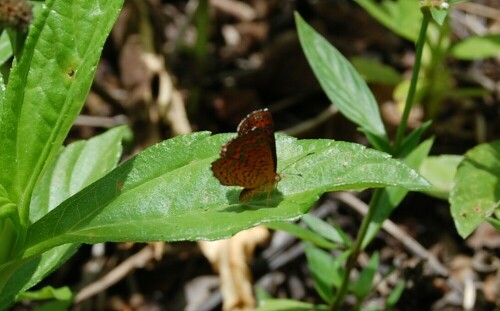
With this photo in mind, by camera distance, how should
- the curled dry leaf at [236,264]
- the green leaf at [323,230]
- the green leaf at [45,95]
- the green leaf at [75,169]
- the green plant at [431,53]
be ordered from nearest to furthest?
1. the green leaf at [45,95]
2. the green leaf at [75,169]
3. the green leaf at [323,230]
4. the curled dry leaf at [236,264]
5. the green plant at [431,53]

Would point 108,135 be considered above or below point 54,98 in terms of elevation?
below

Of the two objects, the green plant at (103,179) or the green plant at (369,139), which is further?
the green plant at (369,139)

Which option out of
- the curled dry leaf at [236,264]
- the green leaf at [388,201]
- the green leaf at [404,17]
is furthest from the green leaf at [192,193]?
the green leaf at [404,17]

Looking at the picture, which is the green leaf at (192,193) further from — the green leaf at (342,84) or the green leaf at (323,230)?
the green leaf at (323,230)

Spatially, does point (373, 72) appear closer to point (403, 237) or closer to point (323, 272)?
point (403, 237)

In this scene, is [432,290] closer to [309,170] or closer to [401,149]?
[401,149]

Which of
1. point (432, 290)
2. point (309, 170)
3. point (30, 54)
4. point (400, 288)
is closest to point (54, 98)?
point (30, 54)

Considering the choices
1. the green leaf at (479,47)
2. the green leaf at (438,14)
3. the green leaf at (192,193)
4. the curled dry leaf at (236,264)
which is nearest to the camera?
the green leaf at (192,193)
